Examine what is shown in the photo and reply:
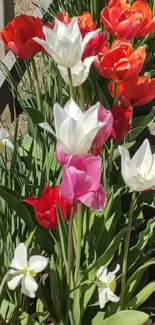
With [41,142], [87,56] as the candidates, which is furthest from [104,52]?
[41,142]

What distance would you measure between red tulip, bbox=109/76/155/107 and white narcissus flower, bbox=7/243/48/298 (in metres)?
0.58

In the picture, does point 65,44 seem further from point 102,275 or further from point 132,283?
point 132,283

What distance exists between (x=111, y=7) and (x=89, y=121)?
0.85 m

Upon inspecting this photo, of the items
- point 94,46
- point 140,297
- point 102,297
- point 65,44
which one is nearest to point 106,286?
point 102,297

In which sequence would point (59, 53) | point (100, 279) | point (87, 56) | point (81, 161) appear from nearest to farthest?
point (81, 161) < point (100, 279) < point (59, 53) < point (87, 56)

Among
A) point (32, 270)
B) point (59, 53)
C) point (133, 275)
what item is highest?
point (59, 53)

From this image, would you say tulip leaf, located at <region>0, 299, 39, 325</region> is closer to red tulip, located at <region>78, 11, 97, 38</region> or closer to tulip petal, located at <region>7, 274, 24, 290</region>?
tulip petal, located at <region>7, 274, 24, 290</region>

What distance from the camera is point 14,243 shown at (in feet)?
6.06

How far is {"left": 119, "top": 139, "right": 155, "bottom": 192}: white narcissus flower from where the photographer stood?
1346 millimetres

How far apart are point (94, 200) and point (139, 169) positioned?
5.3 inches

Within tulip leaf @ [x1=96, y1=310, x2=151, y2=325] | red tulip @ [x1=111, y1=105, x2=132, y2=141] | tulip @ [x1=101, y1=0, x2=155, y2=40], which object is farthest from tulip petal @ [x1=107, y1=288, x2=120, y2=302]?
tulip @ [x1=101, y1=0, x2=155, y2=40]

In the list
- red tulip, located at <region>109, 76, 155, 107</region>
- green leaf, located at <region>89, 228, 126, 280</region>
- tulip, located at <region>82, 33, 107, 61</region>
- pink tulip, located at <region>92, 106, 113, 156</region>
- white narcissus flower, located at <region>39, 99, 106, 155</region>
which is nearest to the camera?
white narcissus flower, located at <region>39, 99, 106, 155</region>

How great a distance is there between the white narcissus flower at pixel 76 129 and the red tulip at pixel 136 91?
1.38 ft

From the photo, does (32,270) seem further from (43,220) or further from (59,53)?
(59,53)
